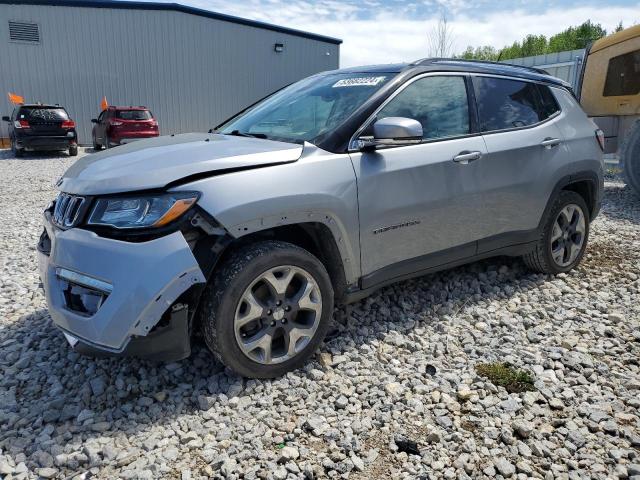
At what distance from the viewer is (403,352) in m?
3.26

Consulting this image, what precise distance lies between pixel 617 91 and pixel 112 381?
991cm

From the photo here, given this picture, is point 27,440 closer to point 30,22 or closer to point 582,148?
point 582,148

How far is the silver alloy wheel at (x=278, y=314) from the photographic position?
2725mm

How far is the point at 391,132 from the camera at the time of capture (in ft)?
9.57

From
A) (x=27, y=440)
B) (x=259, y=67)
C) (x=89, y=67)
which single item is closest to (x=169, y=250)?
(x=27, y=440)

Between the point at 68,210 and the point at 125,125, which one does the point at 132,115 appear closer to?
the point at 125,125

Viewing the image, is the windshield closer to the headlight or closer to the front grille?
the headlight

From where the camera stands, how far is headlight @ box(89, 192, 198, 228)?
244cm

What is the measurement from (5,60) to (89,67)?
2901 millimetres

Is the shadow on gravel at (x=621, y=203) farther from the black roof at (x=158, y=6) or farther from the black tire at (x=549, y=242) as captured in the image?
the black roof at (x=158, y=6)

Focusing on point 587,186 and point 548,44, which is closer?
point 587,186

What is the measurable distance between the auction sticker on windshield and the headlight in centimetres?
155

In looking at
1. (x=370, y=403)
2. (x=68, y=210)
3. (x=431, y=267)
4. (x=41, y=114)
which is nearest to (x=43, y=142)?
(x=41, y=114)

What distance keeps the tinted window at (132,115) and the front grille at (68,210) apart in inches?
579
